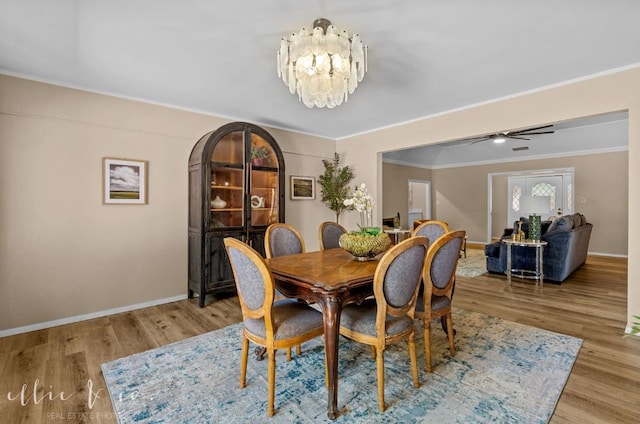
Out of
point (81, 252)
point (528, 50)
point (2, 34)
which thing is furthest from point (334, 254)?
point (2, 34)

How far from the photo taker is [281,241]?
291cm

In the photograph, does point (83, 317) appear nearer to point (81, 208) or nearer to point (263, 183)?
point (81, 208)

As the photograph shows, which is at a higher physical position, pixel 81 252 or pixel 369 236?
pixel 369 236

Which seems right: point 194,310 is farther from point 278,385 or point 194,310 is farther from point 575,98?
point 575,98

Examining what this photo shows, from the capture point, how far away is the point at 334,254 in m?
2.68

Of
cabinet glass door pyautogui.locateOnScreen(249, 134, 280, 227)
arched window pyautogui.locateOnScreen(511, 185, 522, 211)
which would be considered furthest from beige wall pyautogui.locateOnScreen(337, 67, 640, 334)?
arched window pyautogui.locateOnScreen(511, 185, 522, 211)

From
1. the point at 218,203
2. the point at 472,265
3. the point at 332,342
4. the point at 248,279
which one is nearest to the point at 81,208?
the point at 218,203

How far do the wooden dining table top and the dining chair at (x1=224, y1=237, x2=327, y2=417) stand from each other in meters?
0.25

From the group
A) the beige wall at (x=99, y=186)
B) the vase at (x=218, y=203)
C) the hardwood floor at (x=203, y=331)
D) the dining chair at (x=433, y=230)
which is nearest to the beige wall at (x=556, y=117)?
the beige wall at (x=99, y=186)

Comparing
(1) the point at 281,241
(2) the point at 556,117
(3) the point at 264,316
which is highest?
(2) the point at 556,117

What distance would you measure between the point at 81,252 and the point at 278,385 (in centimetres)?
258

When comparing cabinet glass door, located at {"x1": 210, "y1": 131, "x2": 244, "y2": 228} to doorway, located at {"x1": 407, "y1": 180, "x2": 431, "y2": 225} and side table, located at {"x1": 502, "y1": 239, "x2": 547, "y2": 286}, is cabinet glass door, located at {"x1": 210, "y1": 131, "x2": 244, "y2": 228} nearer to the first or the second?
side table, located at {"x1": 502, "y1": 239, "x2": 547, "y2": 286}

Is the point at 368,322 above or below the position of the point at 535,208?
below

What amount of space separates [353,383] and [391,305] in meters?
0.66
